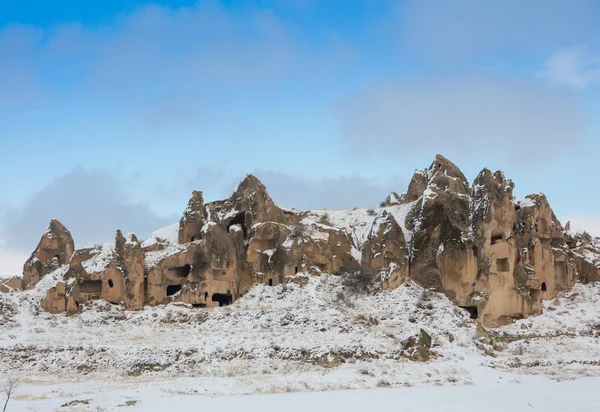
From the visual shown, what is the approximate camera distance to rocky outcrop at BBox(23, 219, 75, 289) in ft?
178

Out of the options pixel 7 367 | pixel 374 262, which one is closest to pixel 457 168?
pixel 374 262

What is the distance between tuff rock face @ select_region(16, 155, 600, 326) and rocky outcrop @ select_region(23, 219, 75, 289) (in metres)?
0.08

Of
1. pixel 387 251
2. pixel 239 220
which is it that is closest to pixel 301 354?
pixel 387 251

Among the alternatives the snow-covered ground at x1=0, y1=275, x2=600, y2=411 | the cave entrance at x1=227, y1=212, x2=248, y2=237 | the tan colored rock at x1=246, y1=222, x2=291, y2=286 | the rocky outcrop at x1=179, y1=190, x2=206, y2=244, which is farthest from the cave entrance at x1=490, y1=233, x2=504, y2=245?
the rocky outcrop at x1=179, y1=190, x2=206, y2=244

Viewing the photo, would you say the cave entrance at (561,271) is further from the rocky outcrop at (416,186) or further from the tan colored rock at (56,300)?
the tan colored rock at (56,300)

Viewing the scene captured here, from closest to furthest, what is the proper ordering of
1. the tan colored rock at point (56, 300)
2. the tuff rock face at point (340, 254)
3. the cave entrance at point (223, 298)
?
the tan colored rock at point (56, 300), the tuff rock face at point (340, 254), the cave entrance at point (223, 298)

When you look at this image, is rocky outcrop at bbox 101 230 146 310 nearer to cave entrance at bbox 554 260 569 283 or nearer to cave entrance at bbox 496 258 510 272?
cave entrance at bbox 496 258 510 272

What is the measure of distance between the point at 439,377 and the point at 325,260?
735 inches

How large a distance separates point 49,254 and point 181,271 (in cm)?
1210

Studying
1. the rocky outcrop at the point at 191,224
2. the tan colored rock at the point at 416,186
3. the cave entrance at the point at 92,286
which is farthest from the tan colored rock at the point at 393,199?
the cave entrance at the point at 92,286

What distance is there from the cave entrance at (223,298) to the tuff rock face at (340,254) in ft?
0.28

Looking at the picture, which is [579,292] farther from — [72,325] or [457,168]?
[72,325]

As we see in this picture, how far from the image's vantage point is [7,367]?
3906cm

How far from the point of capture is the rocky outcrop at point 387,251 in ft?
168
